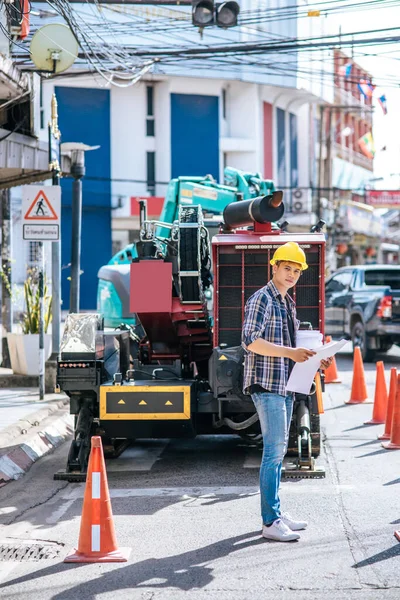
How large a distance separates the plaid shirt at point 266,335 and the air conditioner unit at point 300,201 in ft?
128

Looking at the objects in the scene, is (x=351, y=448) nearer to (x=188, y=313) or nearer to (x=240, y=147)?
(x=188, y=313)

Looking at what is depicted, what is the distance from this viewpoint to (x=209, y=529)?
759 centimetres

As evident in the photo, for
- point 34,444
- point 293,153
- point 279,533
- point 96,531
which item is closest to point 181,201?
point 34,444

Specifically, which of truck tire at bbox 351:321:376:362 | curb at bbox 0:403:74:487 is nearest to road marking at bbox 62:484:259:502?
curb at bbox 0:403:74:487

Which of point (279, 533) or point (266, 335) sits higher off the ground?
point (266, 335)

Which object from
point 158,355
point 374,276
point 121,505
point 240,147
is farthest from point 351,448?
point 240,147

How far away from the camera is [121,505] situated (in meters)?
8.52

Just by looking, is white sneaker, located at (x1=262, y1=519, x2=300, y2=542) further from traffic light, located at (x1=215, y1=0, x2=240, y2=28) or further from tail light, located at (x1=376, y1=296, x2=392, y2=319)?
tail light, located at (x1=376, y1=296, x2=392, y2=319)

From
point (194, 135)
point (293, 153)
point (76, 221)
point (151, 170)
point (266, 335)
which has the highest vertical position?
point (194, 135)

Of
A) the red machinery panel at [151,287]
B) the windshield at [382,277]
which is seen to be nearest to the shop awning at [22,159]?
the red machinery panel at [151,287]

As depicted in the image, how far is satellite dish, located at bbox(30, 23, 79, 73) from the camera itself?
47.8 feet

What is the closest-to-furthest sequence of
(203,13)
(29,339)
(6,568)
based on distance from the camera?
(6,568) < (203,13) < (29,339)

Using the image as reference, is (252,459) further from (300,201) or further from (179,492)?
(300,201)

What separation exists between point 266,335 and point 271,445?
763 millimetres
